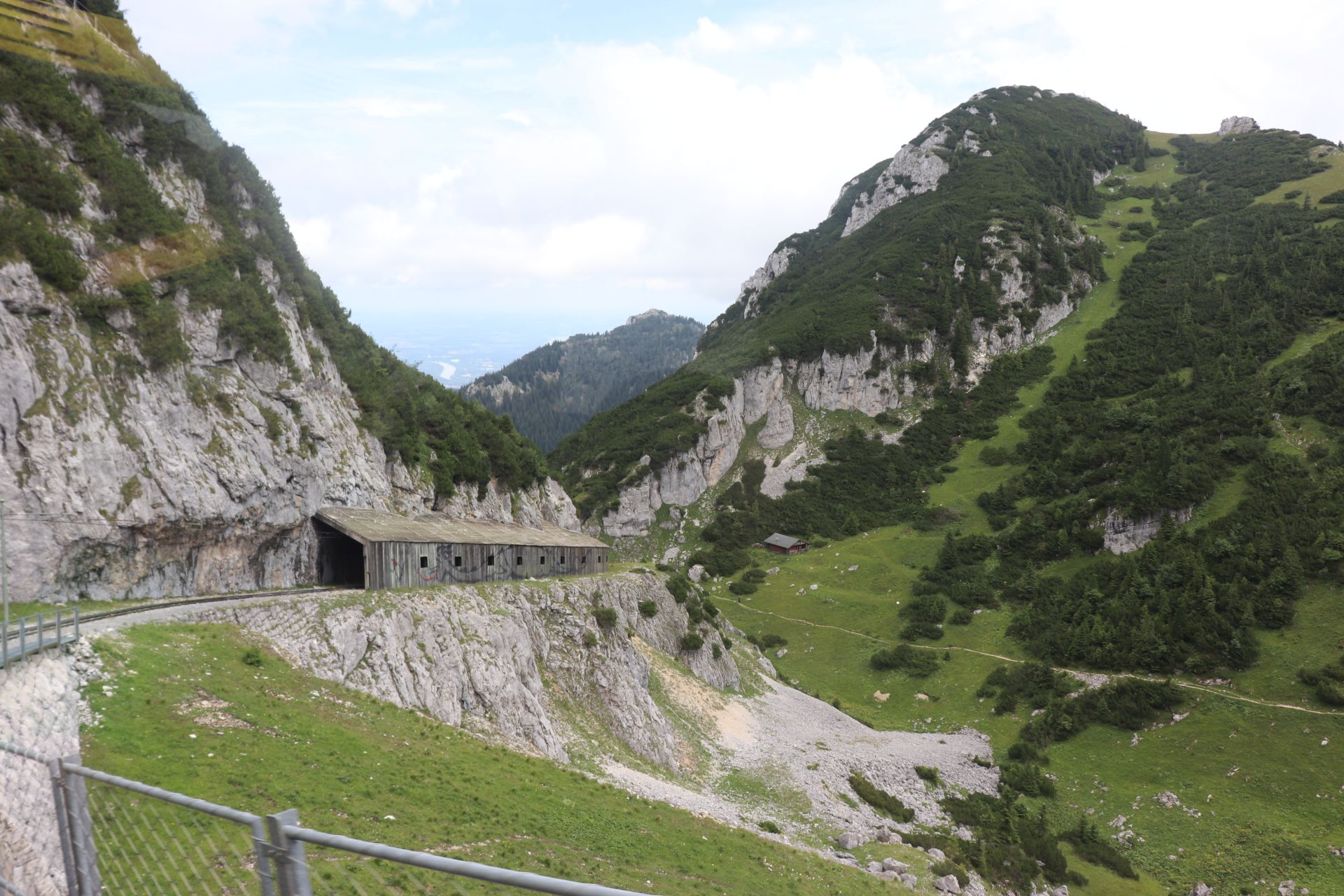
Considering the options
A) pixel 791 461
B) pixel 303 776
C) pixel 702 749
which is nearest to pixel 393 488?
pixel 702 749

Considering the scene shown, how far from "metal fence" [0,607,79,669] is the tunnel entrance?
1779cm

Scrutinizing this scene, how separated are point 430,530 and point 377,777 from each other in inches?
875

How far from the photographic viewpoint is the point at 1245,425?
3351 inches

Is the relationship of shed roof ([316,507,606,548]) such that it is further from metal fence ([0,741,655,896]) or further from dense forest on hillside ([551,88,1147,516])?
dense forest on hillside ([551,88,1147,516])

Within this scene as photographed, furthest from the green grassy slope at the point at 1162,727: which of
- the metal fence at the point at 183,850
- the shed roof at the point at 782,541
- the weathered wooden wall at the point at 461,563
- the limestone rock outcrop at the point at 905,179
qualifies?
the limestone rock outcrop at the point at 905,179

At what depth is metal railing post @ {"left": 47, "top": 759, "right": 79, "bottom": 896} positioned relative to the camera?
7211mm

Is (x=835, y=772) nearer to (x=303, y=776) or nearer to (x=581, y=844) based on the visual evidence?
(x=581, y=844)

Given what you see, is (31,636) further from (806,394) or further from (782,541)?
(806,394)

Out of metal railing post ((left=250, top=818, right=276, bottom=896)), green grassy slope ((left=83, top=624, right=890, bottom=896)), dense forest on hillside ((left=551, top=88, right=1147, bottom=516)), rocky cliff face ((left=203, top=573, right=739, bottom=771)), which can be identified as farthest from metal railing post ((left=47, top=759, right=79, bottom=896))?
dense forest on hillside ((left=551, top=88, right=1147, bottom=516))

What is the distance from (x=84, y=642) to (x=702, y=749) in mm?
34497

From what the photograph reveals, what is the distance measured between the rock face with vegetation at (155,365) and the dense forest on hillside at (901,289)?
73.2 meters

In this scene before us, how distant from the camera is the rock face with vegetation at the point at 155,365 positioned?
28109 millimetres

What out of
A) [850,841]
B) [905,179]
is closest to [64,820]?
[850,841]

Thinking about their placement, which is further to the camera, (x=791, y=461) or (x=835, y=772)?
(x=791, y=461)
